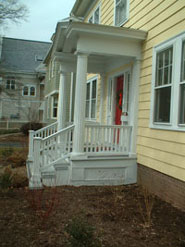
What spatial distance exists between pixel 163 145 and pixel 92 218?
7.04ft

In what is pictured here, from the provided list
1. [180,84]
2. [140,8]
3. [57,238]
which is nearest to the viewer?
[57,238]

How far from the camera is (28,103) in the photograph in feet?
92.9

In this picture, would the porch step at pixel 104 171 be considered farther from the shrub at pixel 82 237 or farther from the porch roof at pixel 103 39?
the shrub at pixel 82 237

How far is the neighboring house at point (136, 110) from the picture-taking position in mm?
4754

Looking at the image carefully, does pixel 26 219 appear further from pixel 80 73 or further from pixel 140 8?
pixel 140 8

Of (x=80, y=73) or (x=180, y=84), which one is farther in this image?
(x=80, y=73)

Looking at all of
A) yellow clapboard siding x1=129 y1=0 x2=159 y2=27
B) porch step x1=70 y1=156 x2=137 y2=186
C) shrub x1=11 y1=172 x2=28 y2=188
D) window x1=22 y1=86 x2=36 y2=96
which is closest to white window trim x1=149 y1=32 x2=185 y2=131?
yellow clapboard siding x1=129 y1=0 x2=159 y2=27

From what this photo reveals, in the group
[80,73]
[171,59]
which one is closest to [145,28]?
[171,59]

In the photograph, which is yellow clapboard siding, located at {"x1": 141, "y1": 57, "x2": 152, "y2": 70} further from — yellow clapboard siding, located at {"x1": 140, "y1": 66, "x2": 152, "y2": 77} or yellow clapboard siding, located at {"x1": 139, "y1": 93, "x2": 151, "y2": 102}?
yellow clapboard siding, located at {"x1": 139, "y1": 93, "x2": 151, "y2": 102}

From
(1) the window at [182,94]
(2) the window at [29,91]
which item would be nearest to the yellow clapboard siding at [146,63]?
(1) the window at [182,94]

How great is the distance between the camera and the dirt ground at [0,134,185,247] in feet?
10.9

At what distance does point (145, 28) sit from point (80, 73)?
1.96 metres

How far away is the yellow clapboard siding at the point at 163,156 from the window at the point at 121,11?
3.85m

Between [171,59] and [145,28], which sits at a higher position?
[145,28]
